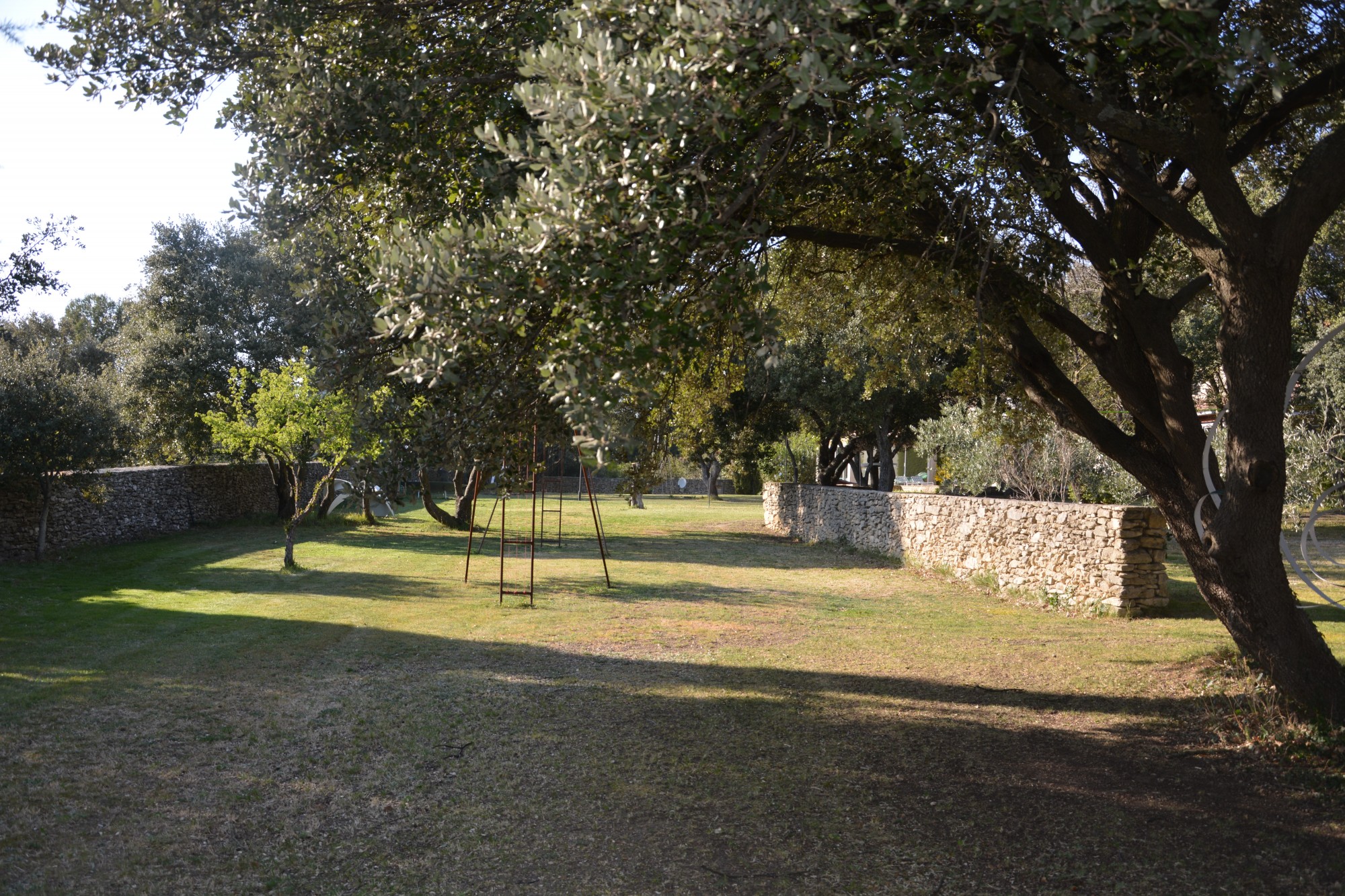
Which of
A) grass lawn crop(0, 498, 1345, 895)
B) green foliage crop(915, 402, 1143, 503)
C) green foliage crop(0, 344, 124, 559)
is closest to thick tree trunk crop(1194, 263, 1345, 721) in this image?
grass lawn crop(0, 498, 1345, 895)

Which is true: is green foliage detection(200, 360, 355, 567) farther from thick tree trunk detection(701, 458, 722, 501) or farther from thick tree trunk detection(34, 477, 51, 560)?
thick tree trunk detection(701, 458, 722, 501)

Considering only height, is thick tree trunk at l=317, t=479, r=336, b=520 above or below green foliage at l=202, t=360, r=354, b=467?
below

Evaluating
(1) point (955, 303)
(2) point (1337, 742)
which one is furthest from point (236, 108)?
(2) point (1337, 742)

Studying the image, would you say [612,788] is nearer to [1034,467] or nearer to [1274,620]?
[1274,620]

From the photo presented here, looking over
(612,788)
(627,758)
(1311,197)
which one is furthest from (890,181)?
(612,788)

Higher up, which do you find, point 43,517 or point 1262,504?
point 1262,504

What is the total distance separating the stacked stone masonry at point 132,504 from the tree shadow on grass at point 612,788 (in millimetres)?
8460

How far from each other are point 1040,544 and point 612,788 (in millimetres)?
9486

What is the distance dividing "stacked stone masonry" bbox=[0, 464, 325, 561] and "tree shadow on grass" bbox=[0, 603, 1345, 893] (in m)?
8.46

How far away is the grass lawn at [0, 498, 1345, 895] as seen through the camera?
4512 millimetres

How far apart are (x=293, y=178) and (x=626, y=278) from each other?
3.32 meters

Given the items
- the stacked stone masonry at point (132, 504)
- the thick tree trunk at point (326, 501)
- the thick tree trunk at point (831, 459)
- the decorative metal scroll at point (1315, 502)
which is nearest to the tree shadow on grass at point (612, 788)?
the decorative metal scroll at point (1315, 502)

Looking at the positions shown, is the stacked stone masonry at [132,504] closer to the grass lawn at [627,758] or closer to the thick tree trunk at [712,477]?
the grass lawn at [627,758]

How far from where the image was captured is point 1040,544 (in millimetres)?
13141
